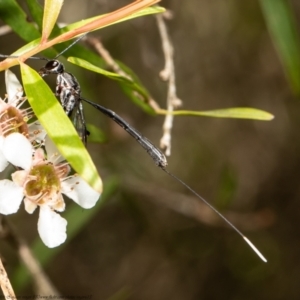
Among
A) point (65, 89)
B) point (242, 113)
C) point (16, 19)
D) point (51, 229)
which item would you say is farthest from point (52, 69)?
point (242, 113)

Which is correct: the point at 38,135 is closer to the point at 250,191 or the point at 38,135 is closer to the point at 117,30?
the point at 117,30

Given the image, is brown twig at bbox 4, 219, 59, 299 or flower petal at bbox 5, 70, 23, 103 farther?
brown twig at bbox 4, 219, 59, 299

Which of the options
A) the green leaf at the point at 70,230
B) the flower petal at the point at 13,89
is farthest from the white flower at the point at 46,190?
the green leaf at the point at 70,230

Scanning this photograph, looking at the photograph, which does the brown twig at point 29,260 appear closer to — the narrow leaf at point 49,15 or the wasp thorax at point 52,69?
the wasp thorax at point 52,69

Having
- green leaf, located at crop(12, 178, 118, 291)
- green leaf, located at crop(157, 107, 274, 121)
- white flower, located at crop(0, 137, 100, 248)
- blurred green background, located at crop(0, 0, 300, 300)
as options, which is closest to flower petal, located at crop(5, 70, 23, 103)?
white flower, located at crop(0, 137, 100, 248)

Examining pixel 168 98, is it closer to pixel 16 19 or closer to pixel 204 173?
pixel 16 19

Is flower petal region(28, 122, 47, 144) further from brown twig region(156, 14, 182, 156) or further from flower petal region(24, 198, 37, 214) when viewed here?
brown twig region(156, 14, 182, 156)
